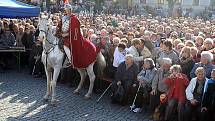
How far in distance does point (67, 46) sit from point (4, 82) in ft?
9.52

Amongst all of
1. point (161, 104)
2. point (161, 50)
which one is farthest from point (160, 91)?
point (161, 50)

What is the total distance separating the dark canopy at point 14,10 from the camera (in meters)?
11.3

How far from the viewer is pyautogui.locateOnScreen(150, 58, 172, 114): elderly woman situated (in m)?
8.65

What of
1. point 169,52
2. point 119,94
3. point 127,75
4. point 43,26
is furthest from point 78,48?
point 169,52

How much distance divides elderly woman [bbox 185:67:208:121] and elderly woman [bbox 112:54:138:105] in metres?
1.72

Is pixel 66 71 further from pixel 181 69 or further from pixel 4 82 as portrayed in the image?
pixel 181 69

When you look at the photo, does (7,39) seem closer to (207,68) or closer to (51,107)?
(51,107)

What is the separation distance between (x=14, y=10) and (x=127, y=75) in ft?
13.5

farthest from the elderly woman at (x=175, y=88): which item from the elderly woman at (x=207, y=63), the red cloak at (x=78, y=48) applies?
the red cloak at (x=78, y=48)

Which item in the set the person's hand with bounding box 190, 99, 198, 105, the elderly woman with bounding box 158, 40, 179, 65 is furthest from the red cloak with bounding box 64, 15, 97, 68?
the person's hand with bounding box 190, 99, 198, 105

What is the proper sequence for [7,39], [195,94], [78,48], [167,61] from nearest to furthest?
1. [195,94]
2. [167,61]
3. [78,48]
4. [7,39]

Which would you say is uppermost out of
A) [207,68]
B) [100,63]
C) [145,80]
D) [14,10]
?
[14,10]

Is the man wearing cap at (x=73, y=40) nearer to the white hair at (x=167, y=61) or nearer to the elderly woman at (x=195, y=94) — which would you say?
the white hair at (x=167, y=61)

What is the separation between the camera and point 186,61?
8984 millimetres
